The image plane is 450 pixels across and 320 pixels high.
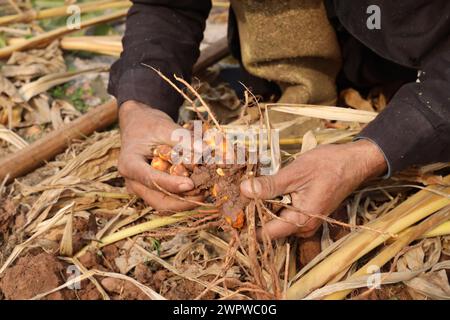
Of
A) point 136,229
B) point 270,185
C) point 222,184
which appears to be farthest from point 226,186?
point 136,229

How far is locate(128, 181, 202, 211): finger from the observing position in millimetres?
1557

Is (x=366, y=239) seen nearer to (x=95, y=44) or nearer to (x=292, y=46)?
(x=292, y=46)

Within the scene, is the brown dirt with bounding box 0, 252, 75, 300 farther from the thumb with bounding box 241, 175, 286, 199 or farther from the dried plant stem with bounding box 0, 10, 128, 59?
the dried plant stem with bounding box 0, 10, 128, 59

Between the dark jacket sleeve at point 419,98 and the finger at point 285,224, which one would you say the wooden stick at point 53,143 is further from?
the dark jacket sleeve at point 419,98

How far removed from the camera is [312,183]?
1.42 metres

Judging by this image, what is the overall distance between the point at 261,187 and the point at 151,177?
1.05 ft

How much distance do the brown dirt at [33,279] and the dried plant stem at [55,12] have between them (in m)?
1.87

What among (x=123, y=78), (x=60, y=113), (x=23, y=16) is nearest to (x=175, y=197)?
(x=123, y=78)

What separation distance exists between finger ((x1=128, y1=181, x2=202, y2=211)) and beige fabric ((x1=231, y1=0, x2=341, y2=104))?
76cm

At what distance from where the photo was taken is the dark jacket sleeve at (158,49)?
1.86 metres

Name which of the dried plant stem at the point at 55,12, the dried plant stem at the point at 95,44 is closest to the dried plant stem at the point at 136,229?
the dried plant stem at the point at 95,44

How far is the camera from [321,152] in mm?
1449

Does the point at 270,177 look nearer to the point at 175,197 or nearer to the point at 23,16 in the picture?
the point at 175,197

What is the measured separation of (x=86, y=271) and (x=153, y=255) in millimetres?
191
